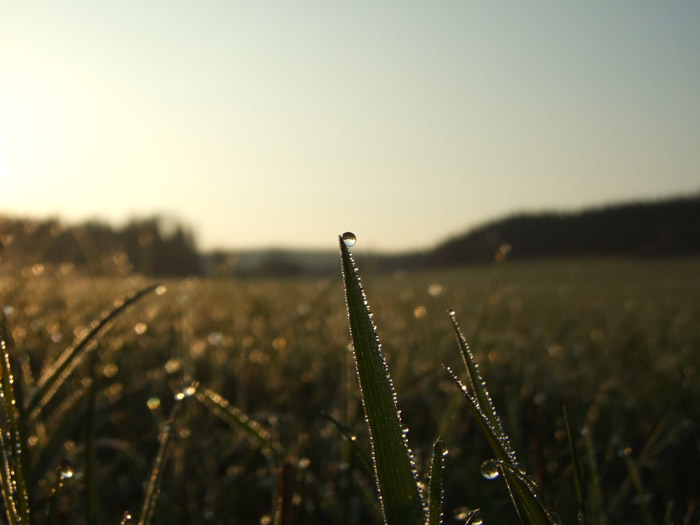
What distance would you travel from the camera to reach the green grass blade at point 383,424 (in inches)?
14.2

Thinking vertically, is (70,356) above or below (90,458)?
above

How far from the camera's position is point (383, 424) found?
0.36 m

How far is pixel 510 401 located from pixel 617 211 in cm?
2285

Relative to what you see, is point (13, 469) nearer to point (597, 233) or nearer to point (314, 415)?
point (314, 415)

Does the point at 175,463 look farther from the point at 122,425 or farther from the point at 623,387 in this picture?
the point at 623,387

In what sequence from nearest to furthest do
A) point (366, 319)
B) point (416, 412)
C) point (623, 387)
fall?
point (366, 319), point (416, 412), point (623, 387)

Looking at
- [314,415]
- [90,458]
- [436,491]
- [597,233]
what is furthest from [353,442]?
[597,233]

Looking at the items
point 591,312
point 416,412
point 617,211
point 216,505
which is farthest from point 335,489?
point 617,211

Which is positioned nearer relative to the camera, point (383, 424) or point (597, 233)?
point (383, 424)

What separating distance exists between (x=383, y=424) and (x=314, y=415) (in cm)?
100

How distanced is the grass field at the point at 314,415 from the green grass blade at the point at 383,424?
4.7 inches

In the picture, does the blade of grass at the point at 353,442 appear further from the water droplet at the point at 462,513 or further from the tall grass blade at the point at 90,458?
the tall grass blade at the point at 90,458

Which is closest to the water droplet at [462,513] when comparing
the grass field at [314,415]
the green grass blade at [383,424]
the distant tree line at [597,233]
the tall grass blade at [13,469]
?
the grass field at [314,415]

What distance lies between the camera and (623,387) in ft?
5.27
